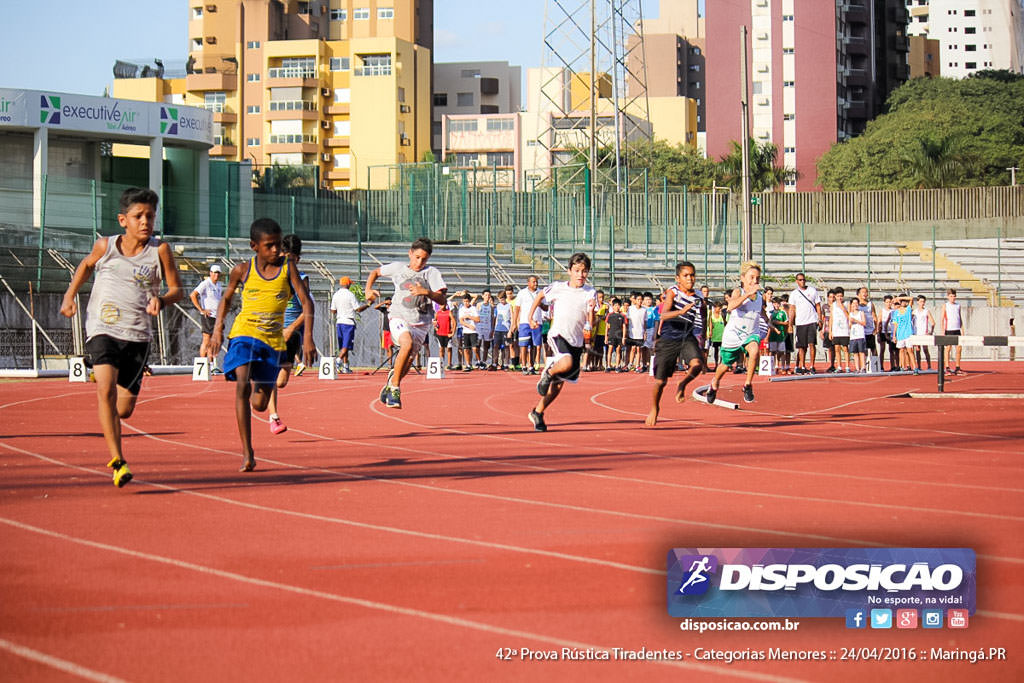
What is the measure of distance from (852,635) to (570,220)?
1614 inches

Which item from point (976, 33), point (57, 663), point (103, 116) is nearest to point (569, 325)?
point (57, 663)

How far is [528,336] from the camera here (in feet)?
96.4

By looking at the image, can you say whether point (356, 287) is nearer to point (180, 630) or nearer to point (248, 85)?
point (180, 630)

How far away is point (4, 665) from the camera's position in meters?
4.70

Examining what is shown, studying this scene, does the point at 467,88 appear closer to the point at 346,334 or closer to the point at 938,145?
the point at 938,145

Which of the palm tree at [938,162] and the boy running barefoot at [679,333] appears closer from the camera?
the boy running barefoot at [679,333]

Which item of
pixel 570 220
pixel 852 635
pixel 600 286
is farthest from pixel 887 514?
pixel 570 220

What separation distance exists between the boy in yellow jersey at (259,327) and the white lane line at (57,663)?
193 inches

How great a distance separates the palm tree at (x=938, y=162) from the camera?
77438 millimetres

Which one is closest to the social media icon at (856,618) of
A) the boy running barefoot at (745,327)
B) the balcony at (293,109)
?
the boy running barefoot at (745,327)

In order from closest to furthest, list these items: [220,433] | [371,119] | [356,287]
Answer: [220,433], [356,287], [371,119]

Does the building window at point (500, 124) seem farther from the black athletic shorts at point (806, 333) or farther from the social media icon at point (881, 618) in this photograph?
the social media icon at point (881, 618)

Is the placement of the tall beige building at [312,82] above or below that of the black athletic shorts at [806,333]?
above

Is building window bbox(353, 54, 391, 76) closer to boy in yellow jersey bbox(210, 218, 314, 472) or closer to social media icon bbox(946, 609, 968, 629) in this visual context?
boy in yellow jersey bbox(210, 218, 314, 472)
